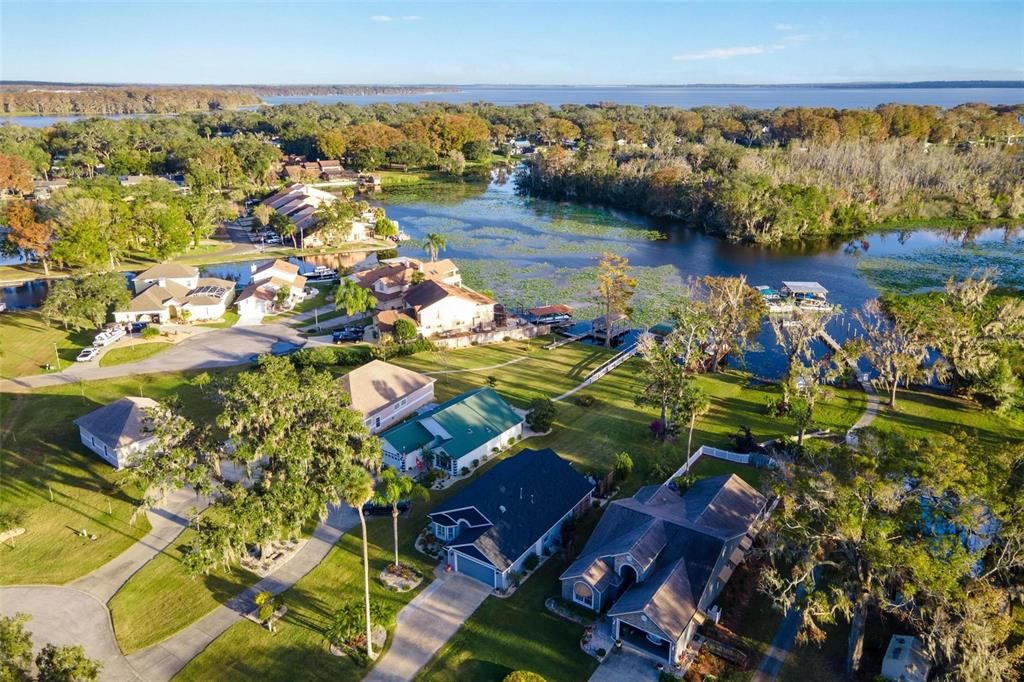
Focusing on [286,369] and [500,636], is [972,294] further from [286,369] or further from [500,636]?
[286,369]

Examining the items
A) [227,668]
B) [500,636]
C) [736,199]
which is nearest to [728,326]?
[500,636]

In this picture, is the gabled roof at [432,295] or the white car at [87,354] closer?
the white car at [87,354]

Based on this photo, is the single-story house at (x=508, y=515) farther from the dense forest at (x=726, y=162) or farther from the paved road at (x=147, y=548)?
the dense forest at (x=726, y=162)

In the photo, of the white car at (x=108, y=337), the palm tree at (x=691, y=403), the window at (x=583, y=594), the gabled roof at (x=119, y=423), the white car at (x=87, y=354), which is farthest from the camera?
the white car at (x=108, y=337)

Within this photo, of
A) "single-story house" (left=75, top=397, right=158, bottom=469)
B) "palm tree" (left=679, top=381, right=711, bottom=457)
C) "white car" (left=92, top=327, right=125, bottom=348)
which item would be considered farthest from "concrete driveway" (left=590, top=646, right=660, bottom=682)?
"white car" (left=92, top=327, right=125, bottom=348)

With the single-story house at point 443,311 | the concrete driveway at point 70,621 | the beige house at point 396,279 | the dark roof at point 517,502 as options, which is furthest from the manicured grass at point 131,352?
the dark roof at point 517,502
